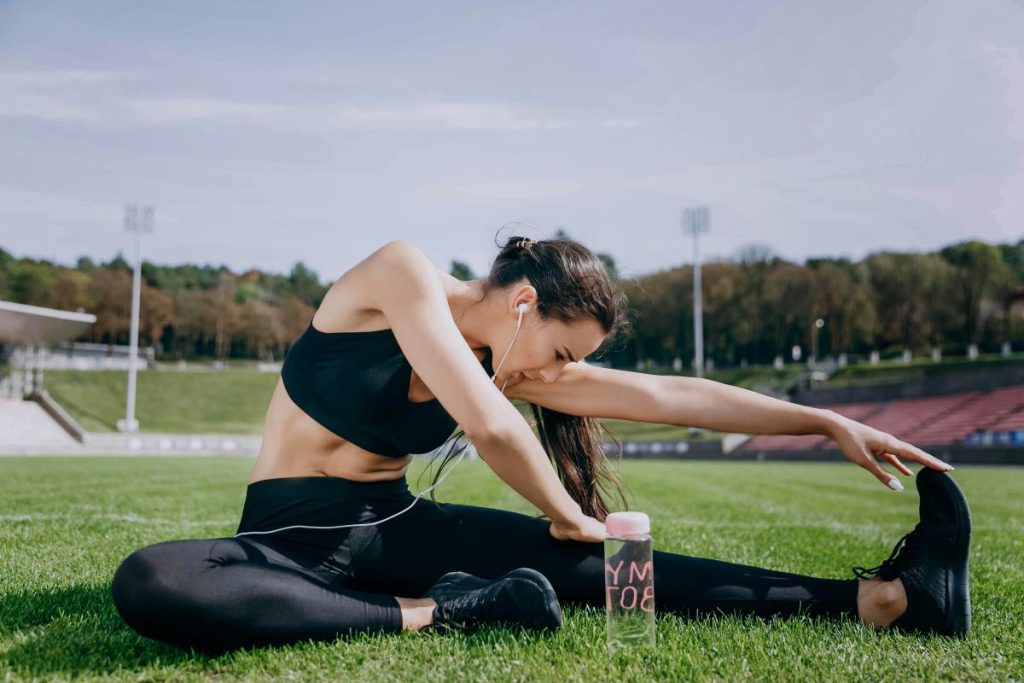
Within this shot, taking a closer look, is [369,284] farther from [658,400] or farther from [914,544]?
[914,544]

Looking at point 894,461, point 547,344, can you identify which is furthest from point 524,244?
point 894,461

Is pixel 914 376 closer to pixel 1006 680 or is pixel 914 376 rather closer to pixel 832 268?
pixel 832 268

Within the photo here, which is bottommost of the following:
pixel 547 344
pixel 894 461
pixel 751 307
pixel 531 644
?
pixel 531 644

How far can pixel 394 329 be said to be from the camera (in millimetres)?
2377

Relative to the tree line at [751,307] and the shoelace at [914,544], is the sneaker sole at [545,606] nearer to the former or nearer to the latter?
the shoelace at [914,544]

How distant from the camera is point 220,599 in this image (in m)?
2.17

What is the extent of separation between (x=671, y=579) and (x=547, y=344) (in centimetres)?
90

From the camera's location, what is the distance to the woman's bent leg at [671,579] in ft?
8.96

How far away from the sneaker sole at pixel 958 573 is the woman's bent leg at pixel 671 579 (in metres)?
0.29

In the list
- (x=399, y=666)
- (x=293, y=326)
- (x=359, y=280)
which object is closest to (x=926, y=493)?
(x=399, y=666)

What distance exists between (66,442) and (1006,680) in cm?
4245

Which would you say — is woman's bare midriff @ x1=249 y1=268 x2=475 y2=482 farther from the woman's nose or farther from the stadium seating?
the stadium seating

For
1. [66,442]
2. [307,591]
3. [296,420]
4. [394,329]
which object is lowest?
[66,442]

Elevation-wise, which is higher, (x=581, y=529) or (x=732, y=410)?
(x=732, y=410)
